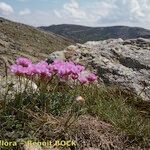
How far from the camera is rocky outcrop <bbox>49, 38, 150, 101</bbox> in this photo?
10492 millimetres

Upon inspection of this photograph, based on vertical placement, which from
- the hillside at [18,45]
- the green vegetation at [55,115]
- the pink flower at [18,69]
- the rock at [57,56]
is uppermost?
the pink flower at [18,69]

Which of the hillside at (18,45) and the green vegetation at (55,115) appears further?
the hillside at (18,45)

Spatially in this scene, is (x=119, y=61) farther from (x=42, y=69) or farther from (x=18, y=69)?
(x=18, y=69)

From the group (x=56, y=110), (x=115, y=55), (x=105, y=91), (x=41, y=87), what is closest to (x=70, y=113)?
(x=56, y=110)

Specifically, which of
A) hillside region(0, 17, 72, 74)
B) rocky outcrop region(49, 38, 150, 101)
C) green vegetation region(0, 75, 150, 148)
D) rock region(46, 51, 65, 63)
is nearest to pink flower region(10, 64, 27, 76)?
green vegetation region(0, 75, 150, 148)

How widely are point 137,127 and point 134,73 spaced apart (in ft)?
11.9

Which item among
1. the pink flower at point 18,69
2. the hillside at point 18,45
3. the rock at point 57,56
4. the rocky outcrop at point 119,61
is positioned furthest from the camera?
the hillside at point 18,45

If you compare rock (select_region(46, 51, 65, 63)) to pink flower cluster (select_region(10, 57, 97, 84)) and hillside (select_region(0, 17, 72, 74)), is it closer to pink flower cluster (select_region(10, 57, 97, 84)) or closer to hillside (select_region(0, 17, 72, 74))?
hillside (select_region(0, 17, 72, 74))

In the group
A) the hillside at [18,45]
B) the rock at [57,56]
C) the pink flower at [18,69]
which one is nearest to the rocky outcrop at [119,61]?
the rock at [57,56]

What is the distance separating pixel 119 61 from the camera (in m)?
11.5

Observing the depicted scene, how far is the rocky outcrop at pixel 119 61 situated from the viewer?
1049 cm

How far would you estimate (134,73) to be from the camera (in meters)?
10.8

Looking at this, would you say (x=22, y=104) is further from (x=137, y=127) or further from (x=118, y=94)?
(x=118, y=94)

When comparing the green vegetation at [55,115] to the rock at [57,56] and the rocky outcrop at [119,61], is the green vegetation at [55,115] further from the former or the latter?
the rock at [57,56]
